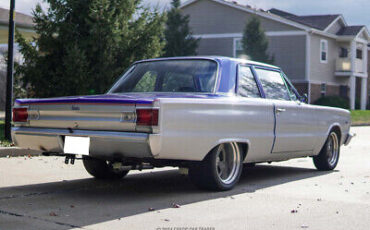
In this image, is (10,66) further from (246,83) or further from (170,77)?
(246,83)

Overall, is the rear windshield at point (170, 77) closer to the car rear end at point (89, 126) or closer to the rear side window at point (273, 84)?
the rear side window at point (273, 84)

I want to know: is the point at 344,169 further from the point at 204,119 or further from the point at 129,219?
the point at 129,219

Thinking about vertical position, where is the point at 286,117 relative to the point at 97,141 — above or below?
above

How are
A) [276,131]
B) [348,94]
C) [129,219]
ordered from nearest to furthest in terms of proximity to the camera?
[129,219] → [276,131] → [348,94]

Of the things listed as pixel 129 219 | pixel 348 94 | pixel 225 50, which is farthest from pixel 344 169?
pixel 348 94

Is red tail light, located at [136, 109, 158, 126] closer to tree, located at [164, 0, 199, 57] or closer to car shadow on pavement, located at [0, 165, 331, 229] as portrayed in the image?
car shadow on pavement, located at [0, 165, 331, 229]

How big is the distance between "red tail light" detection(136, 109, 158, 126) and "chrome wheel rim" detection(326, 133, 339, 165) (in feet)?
14.2

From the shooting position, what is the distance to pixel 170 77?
7227 millimetres

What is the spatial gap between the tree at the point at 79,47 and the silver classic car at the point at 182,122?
8.63m

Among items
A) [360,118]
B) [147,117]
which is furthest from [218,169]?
[360,118]

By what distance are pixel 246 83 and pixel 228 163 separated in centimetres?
110

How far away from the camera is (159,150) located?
19.0ft

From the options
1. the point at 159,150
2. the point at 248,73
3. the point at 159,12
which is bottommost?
the point at 159,150

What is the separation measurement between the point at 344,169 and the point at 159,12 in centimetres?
943
